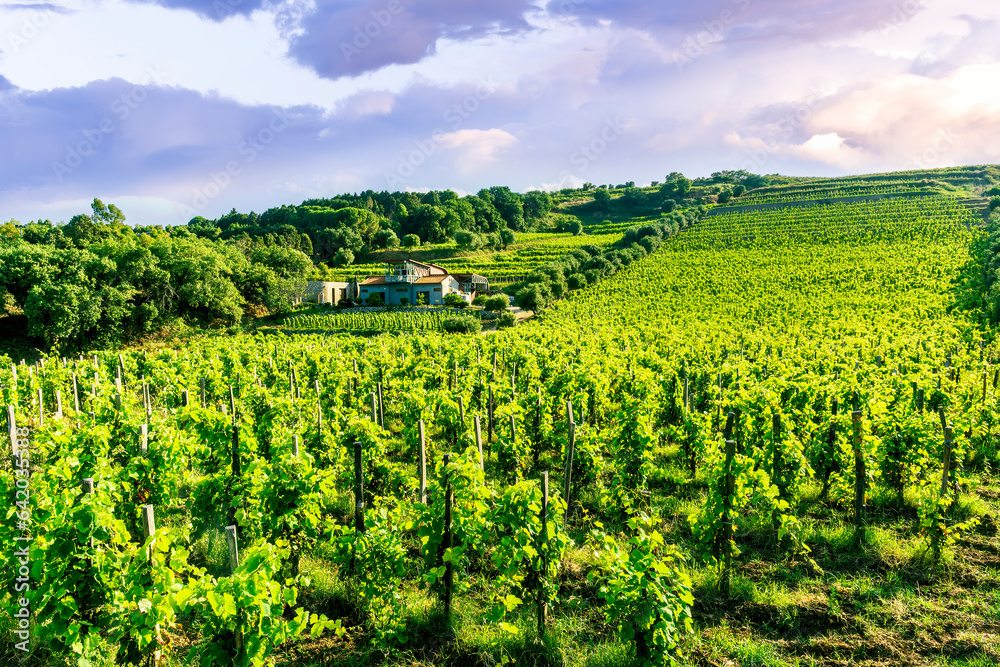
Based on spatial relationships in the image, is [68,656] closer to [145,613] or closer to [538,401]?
[145,613]

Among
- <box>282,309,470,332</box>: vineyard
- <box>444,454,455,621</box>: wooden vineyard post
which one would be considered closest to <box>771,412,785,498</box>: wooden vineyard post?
<box>444,454,455,621</box>: wooden vineyard post

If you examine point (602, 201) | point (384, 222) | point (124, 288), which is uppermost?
point (602, 201)

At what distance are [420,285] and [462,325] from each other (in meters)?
17.1

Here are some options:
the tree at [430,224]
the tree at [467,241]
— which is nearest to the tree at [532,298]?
the tree at [467,241]

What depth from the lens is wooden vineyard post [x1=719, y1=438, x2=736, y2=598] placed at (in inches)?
230

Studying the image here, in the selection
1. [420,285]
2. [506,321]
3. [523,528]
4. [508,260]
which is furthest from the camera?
[508,260]

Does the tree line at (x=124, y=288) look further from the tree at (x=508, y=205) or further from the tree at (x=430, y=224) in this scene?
the tree at (x=508, y=205)

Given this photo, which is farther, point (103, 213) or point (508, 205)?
point (508, 205)

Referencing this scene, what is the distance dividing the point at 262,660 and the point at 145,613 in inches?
40.2

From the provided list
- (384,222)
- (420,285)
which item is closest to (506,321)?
(420,285)

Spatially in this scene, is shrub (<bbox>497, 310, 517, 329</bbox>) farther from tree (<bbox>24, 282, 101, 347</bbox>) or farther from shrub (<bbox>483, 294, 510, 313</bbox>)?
tree (<bbox>24, 282, 101, 347</bbox>)

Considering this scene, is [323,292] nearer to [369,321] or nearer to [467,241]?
[369,321]

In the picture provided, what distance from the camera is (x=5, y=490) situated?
16.5ft

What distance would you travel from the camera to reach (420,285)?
5541 centimetres
